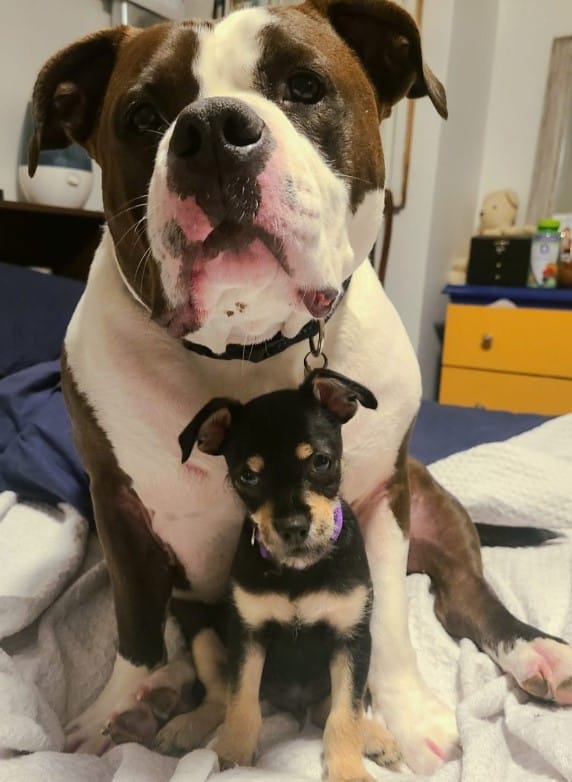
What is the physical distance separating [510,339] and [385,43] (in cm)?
239

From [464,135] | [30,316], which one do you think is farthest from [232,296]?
[464,135]

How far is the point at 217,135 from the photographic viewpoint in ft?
2.20

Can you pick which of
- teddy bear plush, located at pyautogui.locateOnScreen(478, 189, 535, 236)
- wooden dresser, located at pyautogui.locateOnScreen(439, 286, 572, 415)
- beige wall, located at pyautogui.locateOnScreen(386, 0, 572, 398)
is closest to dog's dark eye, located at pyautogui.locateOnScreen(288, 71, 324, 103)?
wooden dresser, located at pyautogui.locateOnScreen(439, 286, 572, 415)

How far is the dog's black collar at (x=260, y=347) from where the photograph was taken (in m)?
0.93

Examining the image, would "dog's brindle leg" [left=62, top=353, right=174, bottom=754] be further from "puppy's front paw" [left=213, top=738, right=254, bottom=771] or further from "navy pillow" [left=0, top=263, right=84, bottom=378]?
"navy pillow" [left=0, top=263, right=84, bottom=378]

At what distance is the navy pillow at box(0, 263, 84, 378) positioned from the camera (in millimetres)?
1890

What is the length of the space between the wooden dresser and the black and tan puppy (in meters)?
2.45

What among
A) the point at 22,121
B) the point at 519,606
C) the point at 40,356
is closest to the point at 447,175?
the point at 22,121

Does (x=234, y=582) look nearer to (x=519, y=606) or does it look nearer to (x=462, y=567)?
(x=462, y=567)

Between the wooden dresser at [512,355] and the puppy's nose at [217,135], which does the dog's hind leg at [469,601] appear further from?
the wooden dresser at [512,355]

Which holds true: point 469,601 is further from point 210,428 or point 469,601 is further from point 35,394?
point 35,394

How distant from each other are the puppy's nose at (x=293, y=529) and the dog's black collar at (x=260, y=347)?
0.23 metres

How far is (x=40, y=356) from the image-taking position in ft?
6.34

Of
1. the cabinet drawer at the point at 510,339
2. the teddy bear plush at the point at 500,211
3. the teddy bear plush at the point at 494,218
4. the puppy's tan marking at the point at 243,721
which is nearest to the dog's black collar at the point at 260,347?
the puppy's tan marking at the point at 243,721
